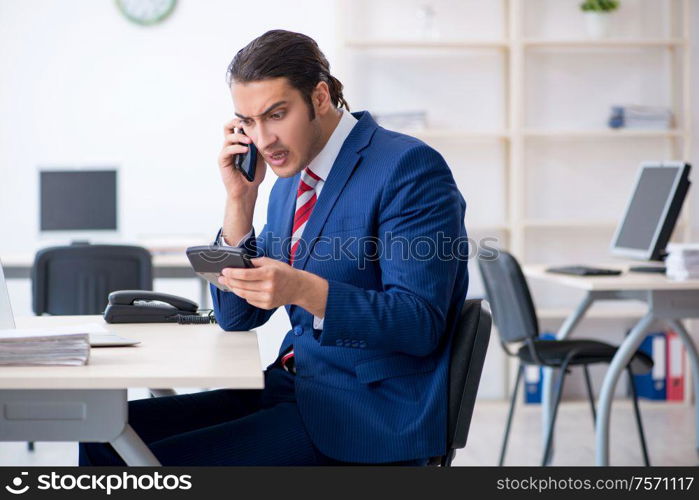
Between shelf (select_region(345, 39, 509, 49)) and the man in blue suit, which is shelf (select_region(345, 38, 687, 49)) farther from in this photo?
the man in blue suit

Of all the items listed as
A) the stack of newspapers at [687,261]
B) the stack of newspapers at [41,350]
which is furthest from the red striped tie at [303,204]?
the stack of newspapers at [687,261]

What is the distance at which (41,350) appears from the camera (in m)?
1.35

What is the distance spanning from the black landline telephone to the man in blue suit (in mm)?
170

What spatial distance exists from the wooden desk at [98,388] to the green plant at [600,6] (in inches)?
154

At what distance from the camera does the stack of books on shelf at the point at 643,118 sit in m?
4.78

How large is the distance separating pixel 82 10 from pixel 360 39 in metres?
1.58

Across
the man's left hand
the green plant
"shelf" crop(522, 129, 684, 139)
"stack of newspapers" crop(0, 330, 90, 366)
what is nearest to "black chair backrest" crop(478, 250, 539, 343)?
"shelf" crop(522, 129, 684, 139)

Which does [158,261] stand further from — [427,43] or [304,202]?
[304,202]

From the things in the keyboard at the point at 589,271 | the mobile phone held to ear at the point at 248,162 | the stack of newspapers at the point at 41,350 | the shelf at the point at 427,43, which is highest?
the shelf at the point at 427,43

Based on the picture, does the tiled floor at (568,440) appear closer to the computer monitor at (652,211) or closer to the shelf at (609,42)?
the computer monitor at (652,211)

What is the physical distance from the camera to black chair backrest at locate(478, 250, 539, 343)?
10.6ft
